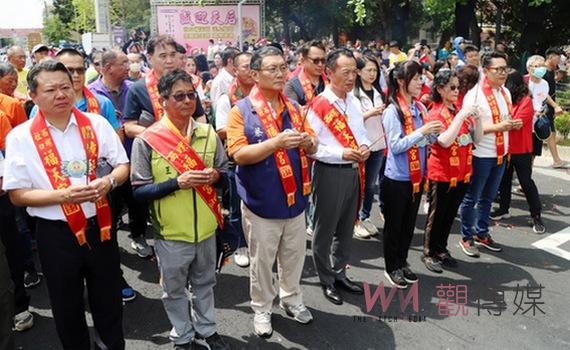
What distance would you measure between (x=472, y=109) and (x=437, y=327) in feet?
6.04

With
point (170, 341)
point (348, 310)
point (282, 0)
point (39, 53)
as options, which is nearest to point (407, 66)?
point (348, 310)

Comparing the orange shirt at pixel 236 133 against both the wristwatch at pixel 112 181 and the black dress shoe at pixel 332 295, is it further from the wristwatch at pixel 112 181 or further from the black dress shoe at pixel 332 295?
the black dress shoe at pixel 332 295

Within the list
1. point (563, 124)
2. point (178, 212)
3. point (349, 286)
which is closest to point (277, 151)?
point (178, 212)

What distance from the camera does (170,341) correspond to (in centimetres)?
345

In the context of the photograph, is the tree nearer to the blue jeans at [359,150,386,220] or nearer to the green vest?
the blue jeans at [359,150,386,220]

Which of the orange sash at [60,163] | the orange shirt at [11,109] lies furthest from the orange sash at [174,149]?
the orange shirt at [11,109]

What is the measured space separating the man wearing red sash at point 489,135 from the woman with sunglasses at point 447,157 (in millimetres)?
285

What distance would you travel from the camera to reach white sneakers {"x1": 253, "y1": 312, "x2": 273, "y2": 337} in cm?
347

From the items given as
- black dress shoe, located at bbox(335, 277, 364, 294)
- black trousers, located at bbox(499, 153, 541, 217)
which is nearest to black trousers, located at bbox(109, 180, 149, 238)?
black dress shoe, located at bbox(335, 277, 364, 294)

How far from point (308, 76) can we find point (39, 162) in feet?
10.2

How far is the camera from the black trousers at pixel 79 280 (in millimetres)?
2633

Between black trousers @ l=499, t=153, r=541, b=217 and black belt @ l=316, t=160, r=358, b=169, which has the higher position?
black belt @ l=316, t=160, r=358, b=169

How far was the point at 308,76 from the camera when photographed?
5.04 meters

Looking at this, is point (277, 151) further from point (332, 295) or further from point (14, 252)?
point (14, 252)
